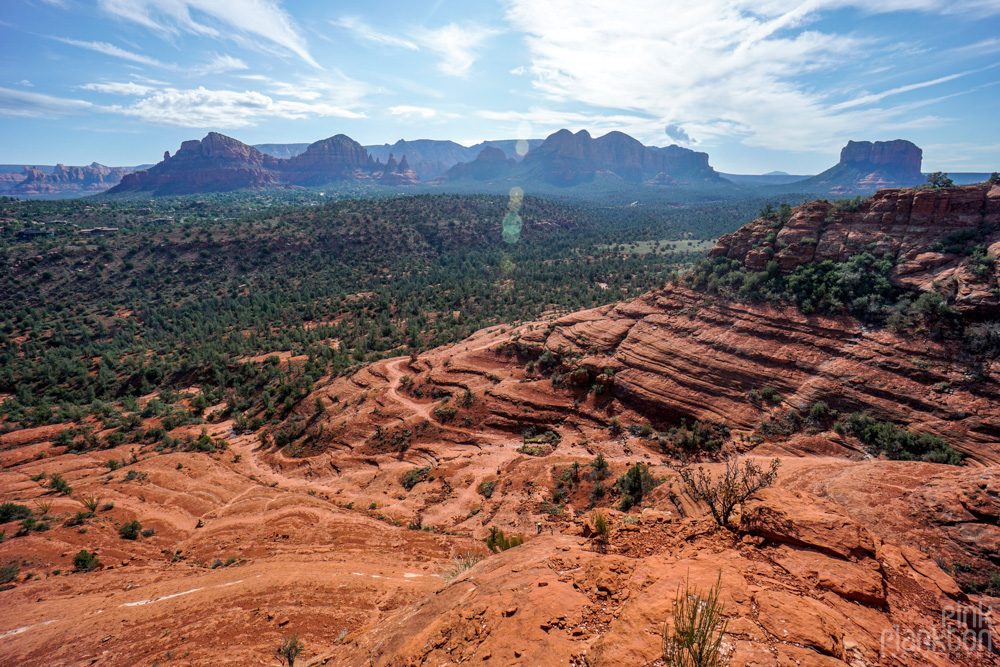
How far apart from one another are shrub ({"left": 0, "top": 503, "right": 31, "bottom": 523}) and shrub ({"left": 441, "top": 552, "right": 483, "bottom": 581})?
1865cm

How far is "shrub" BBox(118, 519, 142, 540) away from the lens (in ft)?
52.1

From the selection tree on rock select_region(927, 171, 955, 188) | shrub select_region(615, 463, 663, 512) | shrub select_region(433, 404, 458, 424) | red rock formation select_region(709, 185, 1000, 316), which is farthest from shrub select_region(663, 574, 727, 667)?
tree on rock select_region(927, 171, 955, 188)

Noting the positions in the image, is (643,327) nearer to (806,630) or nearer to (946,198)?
(946,198)

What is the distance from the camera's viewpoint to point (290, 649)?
9.23 m

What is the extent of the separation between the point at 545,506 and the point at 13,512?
23.1 meters

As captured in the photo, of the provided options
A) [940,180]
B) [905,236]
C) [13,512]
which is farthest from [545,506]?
[940,180]

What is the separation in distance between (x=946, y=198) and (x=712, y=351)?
1573 cm

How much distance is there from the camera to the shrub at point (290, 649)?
908 centimetres

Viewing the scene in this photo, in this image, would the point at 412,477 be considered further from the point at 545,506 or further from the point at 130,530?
the point at 130,530

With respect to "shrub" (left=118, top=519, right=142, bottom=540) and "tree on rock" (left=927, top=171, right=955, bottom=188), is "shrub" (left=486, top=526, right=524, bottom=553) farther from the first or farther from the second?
"tree on rock" (left=927, top=171, right=955, bottom=188)

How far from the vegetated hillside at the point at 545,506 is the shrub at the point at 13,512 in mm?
180

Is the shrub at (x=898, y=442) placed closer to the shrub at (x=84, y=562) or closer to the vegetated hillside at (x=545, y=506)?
the vegetated hillside at (x=545, y=506)

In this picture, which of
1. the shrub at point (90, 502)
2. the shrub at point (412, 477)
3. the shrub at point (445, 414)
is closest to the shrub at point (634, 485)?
the shrub at point (412, 477)

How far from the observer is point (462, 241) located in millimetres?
102312
